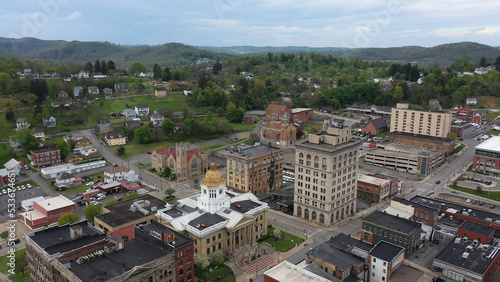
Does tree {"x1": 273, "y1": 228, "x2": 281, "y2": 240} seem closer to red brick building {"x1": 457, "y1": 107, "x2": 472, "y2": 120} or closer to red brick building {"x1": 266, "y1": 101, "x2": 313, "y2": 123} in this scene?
red brick building {"x1": 266, "y1": 101, "x2": 313, "y2": 123}

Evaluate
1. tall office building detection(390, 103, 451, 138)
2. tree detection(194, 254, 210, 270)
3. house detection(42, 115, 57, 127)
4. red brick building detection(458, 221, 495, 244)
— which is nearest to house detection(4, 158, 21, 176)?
house detection(42, 115, 57, 127)

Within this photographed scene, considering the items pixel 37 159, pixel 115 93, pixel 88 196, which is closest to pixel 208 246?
pixel 88 196

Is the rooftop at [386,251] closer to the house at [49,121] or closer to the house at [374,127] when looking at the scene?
the house at [374,127]

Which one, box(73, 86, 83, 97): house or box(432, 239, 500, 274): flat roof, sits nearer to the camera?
box(432, 239, 500, 274): flat roof

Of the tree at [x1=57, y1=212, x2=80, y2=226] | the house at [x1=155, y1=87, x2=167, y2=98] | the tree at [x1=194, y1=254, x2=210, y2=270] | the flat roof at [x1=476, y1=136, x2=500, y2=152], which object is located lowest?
the tree at [x1=194, y1=254, x2=210, y2=270]

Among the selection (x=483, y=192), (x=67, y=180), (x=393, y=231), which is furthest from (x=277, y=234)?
(x=67, y=180)

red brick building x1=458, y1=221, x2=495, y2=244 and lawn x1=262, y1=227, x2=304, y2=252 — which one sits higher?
red brick building x1=458, y1=221, x2=495, y2=244

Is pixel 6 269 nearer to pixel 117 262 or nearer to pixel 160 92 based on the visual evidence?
pixel 117 262
